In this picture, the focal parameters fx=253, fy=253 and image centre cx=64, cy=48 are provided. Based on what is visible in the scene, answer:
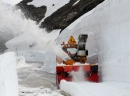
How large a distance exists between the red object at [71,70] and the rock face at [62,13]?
17776 mm

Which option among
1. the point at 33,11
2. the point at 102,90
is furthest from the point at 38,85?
the point at 33,11

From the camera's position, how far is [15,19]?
23.8m

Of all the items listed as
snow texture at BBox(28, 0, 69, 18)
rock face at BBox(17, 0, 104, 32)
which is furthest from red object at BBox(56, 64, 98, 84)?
snow texture at BBox(28, 0, 69, 18)

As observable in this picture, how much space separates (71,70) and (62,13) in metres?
31.5

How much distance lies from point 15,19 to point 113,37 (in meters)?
13.4

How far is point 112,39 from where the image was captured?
1270 cm

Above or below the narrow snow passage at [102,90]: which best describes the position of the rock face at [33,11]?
above

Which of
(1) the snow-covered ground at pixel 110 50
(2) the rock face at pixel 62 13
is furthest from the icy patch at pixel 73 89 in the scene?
(2) the rock face at pixel 62 13

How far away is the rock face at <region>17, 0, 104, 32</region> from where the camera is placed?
33609 mm

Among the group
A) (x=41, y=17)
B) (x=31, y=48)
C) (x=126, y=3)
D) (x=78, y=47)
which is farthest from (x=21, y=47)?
(x=126, y=3)

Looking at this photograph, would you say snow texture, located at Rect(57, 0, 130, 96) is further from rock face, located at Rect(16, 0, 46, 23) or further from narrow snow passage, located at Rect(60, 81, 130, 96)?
rock face, located at Rect(16, 0, 46, 23)

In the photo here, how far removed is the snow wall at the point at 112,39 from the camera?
36.0ft

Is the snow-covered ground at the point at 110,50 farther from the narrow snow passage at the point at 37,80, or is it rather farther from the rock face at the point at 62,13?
the rock face at the point at 62,13

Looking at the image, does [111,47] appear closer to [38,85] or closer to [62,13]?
[38,85]
